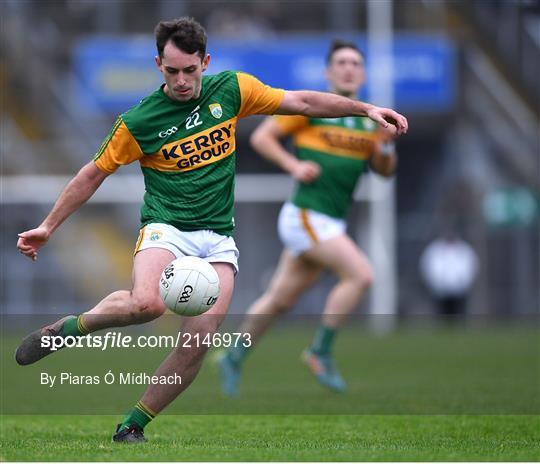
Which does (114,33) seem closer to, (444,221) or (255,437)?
(444,221)

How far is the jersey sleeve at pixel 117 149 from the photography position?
23.2ft

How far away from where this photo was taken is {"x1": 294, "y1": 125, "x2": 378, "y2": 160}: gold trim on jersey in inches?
438

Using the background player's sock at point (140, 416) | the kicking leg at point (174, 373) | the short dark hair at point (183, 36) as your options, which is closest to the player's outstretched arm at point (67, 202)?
the short dark hair at point (183, 36)

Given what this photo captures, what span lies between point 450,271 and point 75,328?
1816cm

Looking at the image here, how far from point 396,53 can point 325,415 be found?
1567cm

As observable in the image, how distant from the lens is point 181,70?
22.6 ft

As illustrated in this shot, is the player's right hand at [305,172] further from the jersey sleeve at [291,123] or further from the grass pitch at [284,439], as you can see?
the grass pitch at [284,439]

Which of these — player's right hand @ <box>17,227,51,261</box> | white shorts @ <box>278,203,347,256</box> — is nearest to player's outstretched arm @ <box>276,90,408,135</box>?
player's right hand @ <box>17,227,51,261</box>

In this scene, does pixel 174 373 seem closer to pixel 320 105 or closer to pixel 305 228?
pixel 320 105

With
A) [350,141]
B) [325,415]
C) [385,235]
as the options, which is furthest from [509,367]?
[385,235]

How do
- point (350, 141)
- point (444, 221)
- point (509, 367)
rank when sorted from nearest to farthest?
point (350, 141), point (509, 367), point (444, 221)

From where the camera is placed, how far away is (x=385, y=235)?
2362 cm

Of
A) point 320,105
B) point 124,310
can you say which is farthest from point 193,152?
point 124,310

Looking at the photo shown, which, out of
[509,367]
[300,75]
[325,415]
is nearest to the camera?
[325,415]
